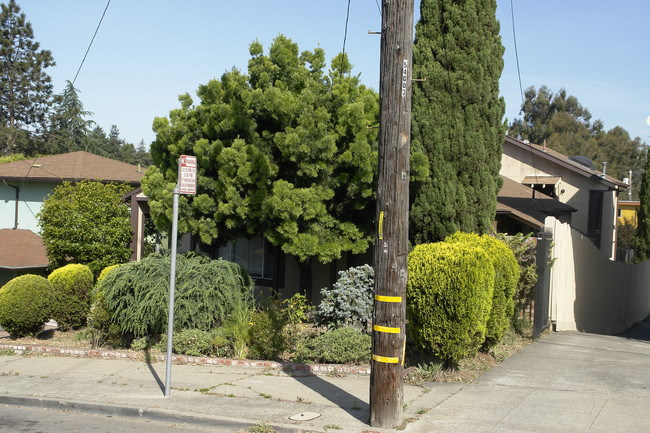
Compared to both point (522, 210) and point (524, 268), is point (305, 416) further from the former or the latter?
point (522, 210)

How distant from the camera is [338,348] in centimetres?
1032

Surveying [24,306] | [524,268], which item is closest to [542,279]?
[524,268]

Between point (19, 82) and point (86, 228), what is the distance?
122 feet

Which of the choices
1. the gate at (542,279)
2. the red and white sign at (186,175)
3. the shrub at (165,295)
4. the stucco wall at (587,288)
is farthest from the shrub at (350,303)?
the stucco wall at (587,288)

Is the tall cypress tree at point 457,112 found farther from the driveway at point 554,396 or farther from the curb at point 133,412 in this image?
the curb at point 133,412

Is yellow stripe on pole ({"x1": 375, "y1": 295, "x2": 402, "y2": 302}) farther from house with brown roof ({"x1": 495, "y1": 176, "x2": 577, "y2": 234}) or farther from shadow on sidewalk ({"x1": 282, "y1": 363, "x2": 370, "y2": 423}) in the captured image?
house with brown roof ({"x1": 495, "y1": 176, "x2": 577, "y2": 234})

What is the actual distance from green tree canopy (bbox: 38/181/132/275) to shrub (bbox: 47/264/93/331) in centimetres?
382

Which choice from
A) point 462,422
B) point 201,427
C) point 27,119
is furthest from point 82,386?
point 27,119

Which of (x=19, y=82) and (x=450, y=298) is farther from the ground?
(x=19, y=82)

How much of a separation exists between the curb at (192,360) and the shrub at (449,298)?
125cm

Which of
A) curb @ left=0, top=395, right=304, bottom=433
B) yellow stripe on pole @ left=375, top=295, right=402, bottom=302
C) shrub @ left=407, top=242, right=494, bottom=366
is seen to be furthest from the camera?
shrub @ left=407, top=242, right=494, bottom=366

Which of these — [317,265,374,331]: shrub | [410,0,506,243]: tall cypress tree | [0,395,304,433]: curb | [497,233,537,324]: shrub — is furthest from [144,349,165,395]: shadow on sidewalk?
[497,233,537,324]: shrub

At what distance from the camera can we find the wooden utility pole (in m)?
7.54

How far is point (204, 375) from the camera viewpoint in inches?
402
